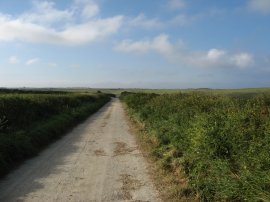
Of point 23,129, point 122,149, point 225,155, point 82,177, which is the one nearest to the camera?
point 225,155

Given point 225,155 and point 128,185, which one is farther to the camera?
point 128,185

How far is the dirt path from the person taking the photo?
28.4ft

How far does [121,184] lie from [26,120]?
12644 mm

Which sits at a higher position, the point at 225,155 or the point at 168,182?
the point at 225,155

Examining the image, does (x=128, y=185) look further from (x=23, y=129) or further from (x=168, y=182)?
(x=23, y=129)

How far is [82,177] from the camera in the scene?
10414mm

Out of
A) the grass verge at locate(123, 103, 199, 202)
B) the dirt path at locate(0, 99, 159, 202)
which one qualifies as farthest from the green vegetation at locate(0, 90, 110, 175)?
the grass verge at locate(123, 103, 199, 202)

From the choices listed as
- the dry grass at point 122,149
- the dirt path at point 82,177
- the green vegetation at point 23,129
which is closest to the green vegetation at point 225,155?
the dirt path at point 82,177

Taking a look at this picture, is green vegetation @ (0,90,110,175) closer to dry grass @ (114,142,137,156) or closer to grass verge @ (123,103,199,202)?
dry grass @ (114,142,137,156)

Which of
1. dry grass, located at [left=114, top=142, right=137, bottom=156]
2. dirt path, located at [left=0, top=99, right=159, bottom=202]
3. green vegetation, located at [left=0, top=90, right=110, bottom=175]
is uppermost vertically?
green vegetation, located at [left=0, top=90, right=110, bottom=175]

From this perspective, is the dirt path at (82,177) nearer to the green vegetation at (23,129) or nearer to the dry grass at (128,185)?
the dry grass at (128,185)

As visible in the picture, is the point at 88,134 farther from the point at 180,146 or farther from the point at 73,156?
the point at 180,146

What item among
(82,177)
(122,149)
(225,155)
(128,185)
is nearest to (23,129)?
(122,149)

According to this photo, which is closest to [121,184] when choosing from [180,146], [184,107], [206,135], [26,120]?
[206,135]
